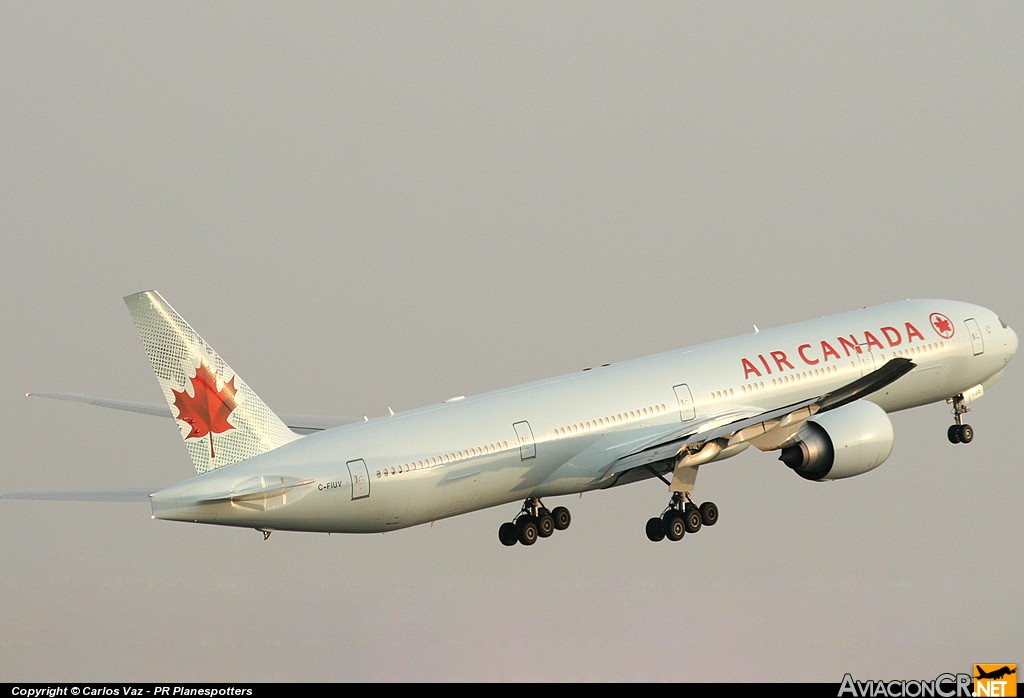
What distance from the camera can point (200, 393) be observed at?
42500 mm

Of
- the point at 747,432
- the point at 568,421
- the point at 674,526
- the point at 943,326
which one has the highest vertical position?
the point at 943,326

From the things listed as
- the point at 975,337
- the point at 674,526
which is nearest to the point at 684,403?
the point at 674,526

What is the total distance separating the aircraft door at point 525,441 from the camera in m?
47.4

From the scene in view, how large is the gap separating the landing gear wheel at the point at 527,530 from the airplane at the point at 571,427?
0.05m

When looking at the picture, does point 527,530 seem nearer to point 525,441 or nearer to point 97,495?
point 525,441

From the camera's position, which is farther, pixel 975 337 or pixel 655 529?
pixel 975 337

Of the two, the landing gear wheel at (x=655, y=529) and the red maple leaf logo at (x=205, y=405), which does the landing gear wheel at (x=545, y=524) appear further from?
the red maple leaf logo at (x=205, y=405)

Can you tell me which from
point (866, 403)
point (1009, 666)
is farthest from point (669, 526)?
point (1009, 666)

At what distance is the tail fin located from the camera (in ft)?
137

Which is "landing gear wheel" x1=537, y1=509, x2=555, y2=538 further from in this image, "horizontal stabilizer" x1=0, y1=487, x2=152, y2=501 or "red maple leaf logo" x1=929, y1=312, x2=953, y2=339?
"red maple leaf logo" x1=929, y1=312, x2=953, y2=339

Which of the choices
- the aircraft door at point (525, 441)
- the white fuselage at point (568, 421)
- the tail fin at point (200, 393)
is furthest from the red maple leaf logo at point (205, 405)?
the aircraft door at point (525, 441)

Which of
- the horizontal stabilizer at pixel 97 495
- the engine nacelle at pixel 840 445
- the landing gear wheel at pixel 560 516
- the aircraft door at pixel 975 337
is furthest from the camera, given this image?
the aircraft door at pixel 975 337

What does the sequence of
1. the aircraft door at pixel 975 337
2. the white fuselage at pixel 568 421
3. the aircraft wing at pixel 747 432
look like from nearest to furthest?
the white fuselage at pixel 568 421
the aircraft wing at pixel 747 432
the aircraft door at pixel 975 337

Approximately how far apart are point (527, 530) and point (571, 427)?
11.6 ft
